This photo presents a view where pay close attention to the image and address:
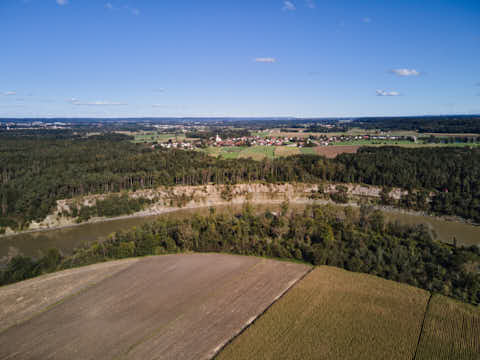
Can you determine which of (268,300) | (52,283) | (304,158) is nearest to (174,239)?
(52,283)

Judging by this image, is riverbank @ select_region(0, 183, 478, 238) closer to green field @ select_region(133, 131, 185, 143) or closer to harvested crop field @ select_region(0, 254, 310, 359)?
harvested crop field @ select_region(0, 254, 310, 359)

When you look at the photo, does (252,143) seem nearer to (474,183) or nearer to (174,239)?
(474,183)

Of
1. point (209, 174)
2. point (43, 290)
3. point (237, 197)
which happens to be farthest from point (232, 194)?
point (43, 290)

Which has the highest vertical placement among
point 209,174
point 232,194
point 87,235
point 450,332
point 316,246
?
point 209,174

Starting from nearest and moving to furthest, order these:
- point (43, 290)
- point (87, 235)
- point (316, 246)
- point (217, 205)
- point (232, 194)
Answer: point (43, 290), point (316, 246), point (87, 235), point (217, 205), point (232, 194)

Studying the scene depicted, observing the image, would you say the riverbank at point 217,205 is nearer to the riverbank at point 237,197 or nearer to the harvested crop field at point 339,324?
the riverbank at point 237,197

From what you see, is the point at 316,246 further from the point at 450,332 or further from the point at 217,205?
the point at 217,205
